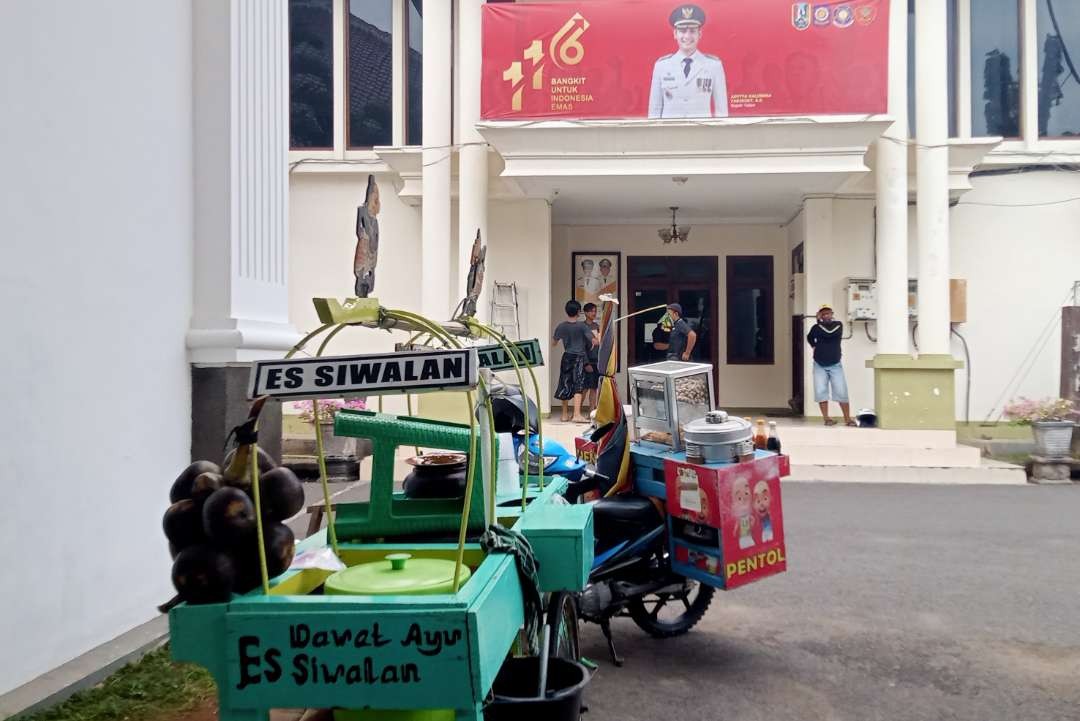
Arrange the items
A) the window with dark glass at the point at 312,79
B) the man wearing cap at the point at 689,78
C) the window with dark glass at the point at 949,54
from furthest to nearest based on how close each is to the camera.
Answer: the window with dark glass at the point at 312,79 → the window with dark glass at the point at 949,54 → the man wearing cap at the point at 689,78

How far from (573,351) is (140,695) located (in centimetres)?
854

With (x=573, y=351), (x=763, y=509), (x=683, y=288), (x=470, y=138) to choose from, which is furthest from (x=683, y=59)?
(x=763, y=509)

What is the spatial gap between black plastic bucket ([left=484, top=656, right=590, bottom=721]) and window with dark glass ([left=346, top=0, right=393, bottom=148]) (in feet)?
39.8

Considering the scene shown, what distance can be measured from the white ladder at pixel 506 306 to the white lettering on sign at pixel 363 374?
35.6ft

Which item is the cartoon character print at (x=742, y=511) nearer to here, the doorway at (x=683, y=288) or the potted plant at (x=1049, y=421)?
the potted plant at (x=1049, y=421)

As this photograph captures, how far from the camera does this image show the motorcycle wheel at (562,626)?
317cm

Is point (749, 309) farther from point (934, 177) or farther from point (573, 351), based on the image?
point (573, 351)

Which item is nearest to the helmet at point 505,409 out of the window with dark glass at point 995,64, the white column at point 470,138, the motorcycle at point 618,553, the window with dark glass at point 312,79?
the motorcycle at point 618,553

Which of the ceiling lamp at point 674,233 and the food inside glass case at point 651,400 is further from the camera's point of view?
the ceiling lamp at point 674,233

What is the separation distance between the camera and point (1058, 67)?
13281 mm

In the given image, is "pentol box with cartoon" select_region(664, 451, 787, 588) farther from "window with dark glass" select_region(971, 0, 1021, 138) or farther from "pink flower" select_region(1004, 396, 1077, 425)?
"window with dark glass" select_region(971, 0, 1021, 138)

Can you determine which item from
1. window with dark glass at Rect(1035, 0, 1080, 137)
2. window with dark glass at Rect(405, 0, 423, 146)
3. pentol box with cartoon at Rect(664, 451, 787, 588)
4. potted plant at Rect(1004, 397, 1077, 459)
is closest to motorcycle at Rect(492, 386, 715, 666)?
pentol box with cartoon at Rect(664, 451, 787, 588)

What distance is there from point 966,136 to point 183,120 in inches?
483

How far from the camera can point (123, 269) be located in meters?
4.23
